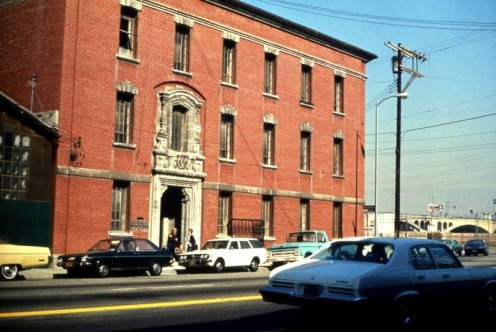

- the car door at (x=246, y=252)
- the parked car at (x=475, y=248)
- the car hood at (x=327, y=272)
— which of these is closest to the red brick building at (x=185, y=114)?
the car door at (x=246, y=252)

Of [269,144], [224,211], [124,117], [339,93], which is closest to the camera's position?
[124,117]

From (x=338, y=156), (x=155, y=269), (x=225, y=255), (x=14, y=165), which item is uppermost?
(x=338, y=156)

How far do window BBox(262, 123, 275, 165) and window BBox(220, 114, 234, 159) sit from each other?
8.75 feet

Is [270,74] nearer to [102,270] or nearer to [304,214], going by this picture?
[304,214]

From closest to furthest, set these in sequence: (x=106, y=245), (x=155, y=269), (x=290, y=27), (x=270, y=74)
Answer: (x=106, y=245), (x=155, y=269), (x=270, y=74), (x=290, y=27)

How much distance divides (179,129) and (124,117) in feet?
10.5

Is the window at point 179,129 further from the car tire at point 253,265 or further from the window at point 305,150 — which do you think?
the window at point 305,150

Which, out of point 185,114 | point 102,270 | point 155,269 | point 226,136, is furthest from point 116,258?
point 226,136

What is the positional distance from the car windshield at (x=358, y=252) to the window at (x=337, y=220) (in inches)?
1141

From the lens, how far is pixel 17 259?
19.2 m

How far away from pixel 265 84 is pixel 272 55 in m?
1.69

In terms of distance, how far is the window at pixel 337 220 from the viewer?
38938mm

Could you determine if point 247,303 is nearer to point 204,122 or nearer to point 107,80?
point 107,80

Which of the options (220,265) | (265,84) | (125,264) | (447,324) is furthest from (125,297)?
(265,84)
